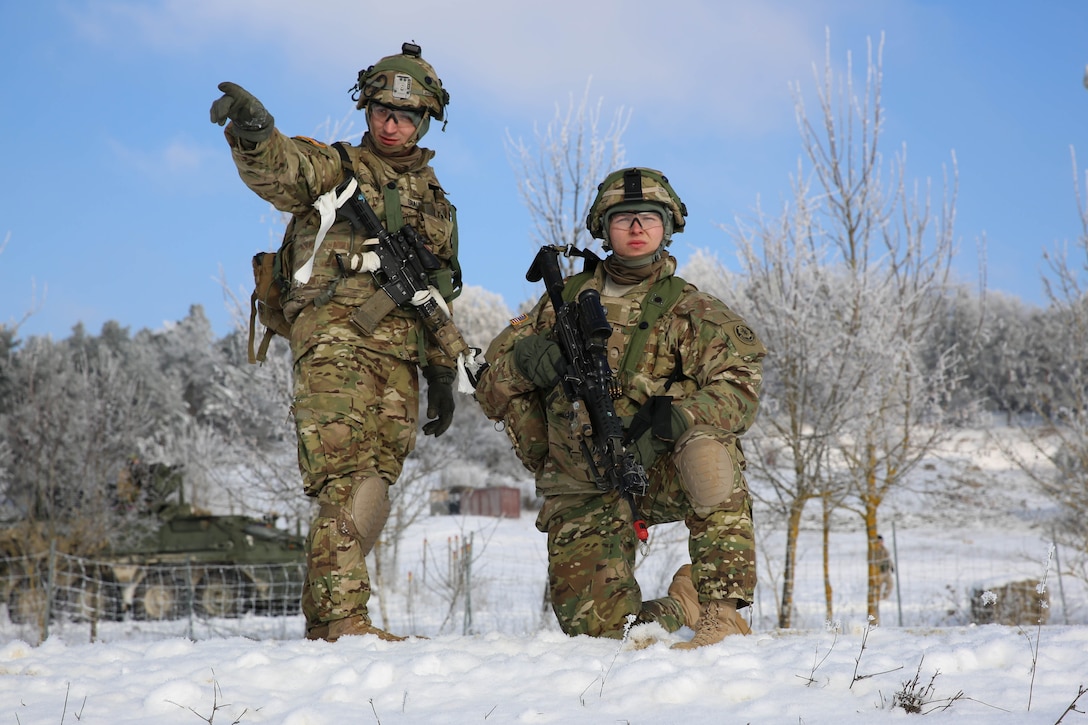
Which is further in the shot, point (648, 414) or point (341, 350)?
point (341, 350)

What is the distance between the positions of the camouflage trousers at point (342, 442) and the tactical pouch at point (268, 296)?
345 millimetres

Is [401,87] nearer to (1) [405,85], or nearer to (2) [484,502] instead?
(1) [405,85]

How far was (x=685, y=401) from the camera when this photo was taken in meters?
3.41

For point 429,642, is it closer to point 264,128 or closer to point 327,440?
point 327,440

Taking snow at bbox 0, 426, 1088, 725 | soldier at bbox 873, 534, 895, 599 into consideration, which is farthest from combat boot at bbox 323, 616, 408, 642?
soldier at bbox 873, 534, 895, 599

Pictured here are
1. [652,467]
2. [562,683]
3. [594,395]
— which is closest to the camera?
[562,683]

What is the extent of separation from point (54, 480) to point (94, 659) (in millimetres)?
14096

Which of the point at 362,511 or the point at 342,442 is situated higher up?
the point at 342,442

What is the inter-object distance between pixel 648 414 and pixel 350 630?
1.27 metres

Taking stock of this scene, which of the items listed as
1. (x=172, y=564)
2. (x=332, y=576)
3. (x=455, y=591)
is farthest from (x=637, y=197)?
(x=172, y=564)

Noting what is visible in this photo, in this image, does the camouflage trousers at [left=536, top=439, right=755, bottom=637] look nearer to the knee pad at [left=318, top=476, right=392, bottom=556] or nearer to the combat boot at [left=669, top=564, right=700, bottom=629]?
the combat boot at [left=669, top=564, right=700, bottom=629]

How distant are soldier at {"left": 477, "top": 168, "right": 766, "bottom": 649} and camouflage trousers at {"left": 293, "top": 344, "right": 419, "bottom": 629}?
0.38 m

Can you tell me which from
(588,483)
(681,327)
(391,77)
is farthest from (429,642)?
(391,77)

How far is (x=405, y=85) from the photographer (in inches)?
154
